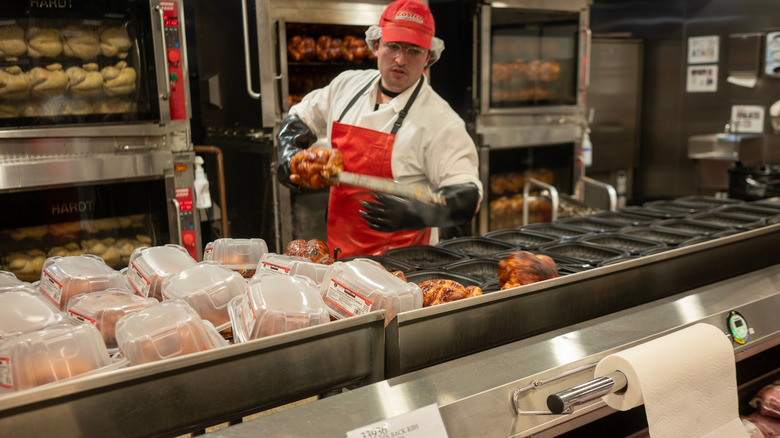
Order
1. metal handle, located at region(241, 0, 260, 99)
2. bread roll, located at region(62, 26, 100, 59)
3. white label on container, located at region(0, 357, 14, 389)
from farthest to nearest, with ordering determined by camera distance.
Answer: metal handle, located at region(241, 0, 260, 99), bread roll, located at region(62, 26, 100, 59), white label on container, located at region(0, 357, 14, 389)

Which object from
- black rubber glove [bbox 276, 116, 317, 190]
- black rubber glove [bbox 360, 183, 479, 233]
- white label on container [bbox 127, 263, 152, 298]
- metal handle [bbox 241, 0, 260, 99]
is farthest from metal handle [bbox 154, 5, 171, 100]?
white label on container [bbox 127, 263, 152, 298]

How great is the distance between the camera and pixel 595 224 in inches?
97.1

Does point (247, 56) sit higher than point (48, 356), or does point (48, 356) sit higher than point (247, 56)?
point (247, 56)

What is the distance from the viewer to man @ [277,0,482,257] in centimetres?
229

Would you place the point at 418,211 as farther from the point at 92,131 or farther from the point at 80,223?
the point at 80,223

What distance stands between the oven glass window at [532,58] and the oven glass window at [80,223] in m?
2.55

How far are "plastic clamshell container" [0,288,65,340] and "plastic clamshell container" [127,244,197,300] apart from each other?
0.75 feet

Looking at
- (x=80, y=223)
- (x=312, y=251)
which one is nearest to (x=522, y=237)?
(x=312, y=251)

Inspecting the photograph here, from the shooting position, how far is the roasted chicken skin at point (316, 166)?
2.12 metres

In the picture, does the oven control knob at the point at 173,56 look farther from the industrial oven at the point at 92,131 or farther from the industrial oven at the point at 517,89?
the industrial oven at the point at 517,89

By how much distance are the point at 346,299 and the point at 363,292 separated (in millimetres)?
43

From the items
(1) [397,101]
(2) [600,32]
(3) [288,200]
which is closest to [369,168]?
(1) [397,101]

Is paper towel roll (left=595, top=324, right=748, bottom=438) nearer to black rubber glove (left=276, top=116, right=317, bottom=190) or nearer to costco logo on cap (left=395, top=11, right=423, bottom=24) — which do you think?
costco logo on cap (left=395, top=11, right=423, bottom=24)

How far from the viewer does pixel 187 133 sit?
3432mm
